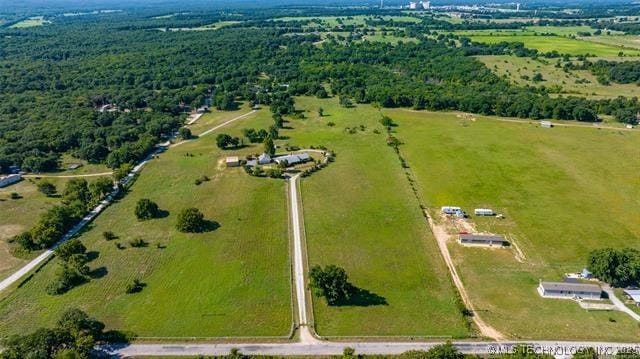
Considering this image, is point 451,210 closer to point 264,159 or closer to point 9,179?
point 264,159

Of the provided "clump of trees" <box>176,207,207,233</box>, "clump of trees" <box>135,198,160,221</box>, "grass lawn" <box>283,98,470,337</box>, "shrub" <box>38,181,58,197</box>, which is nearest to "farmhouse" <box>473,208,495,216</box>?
"grass lawn" <box>283,98,470,337</box>

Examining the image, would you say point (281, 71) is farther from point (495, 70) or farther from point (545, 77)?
point (545, 77)

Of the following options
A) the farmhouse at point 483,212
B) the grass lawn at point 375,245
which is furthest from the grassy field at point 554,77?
the farmhouse at point 483,212

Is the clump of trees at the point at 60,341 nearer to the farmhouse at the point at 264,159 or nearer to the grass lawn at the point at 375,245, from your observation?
the grass lawn at the point at 375,245

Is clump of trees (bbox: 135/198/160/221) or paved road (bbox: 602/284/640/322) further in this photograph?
clump of trees (bbox: 135/198/160/221)

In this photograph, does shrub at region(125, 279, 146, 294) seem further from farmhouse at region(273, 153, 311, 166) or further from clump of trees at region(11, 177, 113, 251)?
farmhouse at region(273, 153, 311, 166)

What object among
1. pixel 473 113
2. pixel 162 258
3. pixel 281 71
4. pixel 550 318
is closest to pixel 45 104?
pixel 281 71

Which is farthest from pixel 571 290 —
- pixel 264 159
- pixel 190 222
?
pixel 264 159
